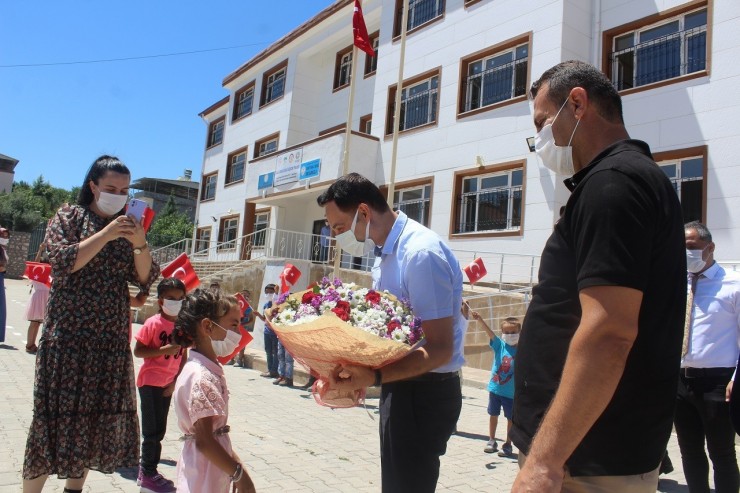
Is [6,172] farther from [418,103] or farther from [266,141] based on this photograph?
[418,103]

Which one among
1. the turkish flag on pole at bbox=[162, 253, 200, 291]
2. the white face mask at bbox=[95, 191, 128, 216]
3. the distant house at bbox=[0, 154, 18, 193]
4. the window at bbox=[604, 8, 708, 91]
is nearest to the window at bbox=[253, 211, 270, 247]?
the window at bbox=[604, 8, 708, 91]

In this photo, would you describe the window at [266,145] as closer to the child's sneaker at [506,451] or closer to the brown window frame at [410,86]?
the brown window frame at [410,86]

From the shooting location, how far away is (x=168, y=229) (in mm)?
45375

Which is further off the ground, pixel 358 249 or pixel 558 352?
pixel 358 249

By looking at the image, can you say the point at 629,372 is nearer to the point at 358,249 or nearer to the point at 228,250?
the point at 358,249

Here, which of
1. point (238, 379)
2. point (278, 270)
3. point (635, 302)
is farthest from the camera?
point (278, 270)

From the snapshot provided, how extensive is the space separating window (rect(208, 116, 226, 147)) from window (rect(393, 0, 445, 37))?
13957 millimetres

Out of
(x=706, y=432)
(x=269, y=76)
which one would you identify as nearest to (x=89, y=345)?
(x=706, y=432)

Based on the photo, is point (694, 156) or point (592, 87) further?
point (694, 156)

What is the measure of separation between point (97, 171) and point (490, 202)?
38.6 ft

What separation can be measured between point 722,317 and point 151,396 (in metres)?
4.36

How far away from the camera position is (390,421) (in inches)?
101

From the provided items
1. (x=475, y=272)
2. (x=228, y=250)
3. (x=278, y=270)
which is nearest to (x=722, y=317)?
(x=475, y=272)

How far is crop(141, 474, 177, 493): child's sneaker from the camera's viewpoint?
4.14 metres
